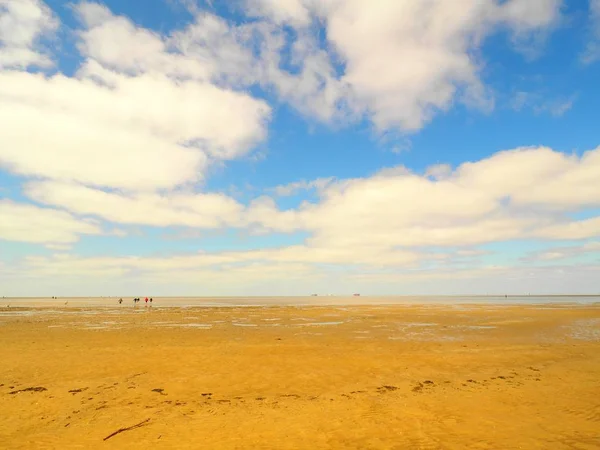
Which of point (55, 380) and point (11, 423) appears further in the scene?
point (55, 380)

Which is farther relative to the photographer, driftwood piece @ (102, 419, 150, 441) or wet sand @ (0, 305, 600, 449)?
driftwood piece @ (102, 419, 150, 441)

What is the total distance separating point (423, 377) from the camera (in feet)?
49.9

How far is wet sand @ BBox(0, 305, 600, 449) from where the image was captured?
9.15m

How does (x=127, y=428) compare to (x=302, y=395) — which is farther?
(x=302, y=395)

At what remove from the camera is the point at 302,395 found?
42.1 feet

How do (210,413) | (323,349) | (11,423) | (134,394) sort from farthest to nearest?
(323,349)
(134,394)
(210,413)
(11,423)

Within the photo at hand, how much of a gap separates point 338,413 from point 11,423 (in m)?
9.63

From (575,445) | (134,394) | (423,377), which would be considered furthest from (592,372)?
(134,394)

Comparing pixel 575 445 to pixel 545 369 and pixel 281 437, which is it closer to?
pixel 281 437

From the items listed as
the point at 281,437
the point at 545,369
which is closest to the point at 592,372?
Result: the point at 545,369

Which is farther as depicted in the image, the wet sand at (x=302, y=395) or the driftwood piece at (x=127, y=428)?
the driftwood piece at (x=127, y=428)

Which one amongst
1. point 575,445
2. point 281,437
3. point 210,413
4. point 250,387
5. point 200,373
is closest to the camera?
point 575,445

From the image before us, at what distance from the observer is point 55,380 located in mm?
14898

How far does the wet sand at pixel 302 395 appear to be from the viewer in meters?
9.15
